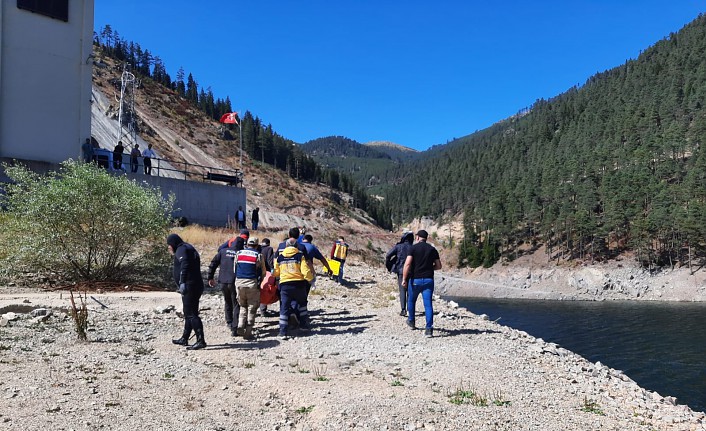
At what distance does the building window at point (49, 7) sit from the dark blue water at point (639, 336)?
3246 centimetres

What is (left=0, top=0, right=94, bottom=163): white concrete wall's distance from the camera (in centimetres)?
2345

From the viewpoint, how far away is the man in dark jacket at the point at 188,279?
8805mm

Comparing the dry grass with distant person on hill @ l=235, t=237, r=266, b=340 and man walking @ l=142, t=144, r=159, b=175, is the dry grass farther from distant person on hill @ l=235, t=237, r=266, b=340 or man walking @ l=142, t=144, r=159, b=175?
distant person on hill @ l=235, t=237, r=266, b=340

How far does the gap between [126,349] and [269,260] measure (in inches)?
151

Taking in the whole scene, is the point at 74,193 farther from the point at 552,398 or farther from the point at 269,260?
the point at 552,398

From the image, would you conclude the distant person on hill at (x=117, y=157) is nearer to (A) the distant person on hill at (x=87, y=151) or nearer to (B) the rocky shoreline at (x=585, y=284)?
(A) the distant person on hill at (x=87, y=151)

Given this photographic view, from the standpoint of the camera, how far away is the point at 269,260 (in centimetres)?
1166

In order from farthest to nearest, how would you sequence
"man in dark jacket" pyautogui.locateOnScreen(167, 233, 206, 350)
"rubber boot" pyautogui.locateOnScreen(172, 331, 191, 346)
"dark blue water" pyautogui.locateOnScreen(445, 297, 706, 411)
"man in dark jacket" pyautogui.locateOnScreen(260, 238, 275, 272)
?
"dark blue water" pyautogui.locateOnScreen(445, 297, 706, 411) < "man in dark jacket" pyautogui.locateOnScreen(260, 238, 275, 272) < "rubber boot" pyautogui.locateOnScreen(172, 331, 191, 346) < "man in dark jacket" pyautogui.locateOnScreen(167, 233, 206, 350)

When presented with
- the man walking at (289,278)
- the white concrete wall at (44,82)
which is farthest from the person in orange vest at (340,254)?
the white concrete wall at (44,82)

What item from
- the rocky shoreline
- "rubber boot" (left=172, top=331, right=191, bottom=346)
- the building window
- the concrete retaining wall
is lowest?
the rocky shoreline

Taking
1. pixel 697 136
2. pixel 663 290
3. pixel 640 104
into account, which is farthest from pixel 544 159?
pixel 663 290

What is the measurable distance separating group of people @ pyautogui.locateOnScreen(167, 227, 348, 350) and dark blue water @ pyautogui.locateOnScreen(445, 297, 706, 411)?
1477 cm

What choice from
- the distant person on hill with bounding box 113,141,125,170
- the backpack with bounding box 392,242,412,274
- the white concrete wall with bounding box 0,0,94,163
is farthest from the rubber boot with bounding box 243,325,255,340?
the white concrete wall with bounding box 0,0,94,163

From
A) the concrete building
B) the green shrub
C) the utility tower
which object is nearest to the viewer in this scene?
the green shrub
